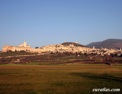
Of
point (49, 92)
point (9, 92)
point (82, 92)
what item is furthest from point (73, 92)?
point (9, 92)

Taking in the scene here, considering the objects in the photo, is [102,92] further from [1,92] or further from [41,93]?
[1,92]

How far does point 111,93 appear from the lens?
30.0 metres

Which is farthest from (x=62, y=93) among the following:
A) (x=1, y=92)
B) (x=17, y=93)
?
(x=1, y=92)

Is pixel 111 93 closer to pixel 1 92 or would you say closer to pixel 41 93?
pixel 41 93

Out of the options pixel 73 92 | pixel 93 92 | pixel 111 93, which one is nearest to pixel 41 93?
pixel 73 92

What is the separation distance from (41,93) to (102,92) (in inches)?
314

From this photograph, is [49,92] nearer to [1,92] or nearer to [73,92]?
[73,92]

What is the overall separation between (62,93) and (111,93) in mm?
6268

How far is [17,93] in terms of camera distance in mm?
32438

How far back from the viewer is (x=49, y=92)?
32938 millimetres

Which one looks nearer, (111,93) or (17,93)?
(111,93)

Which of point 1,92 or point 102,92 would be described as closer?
point 102,92

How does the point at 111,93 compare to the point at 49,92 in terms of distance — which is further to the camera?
the point at 49,92

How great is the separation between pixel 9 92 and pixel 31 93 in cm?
324
